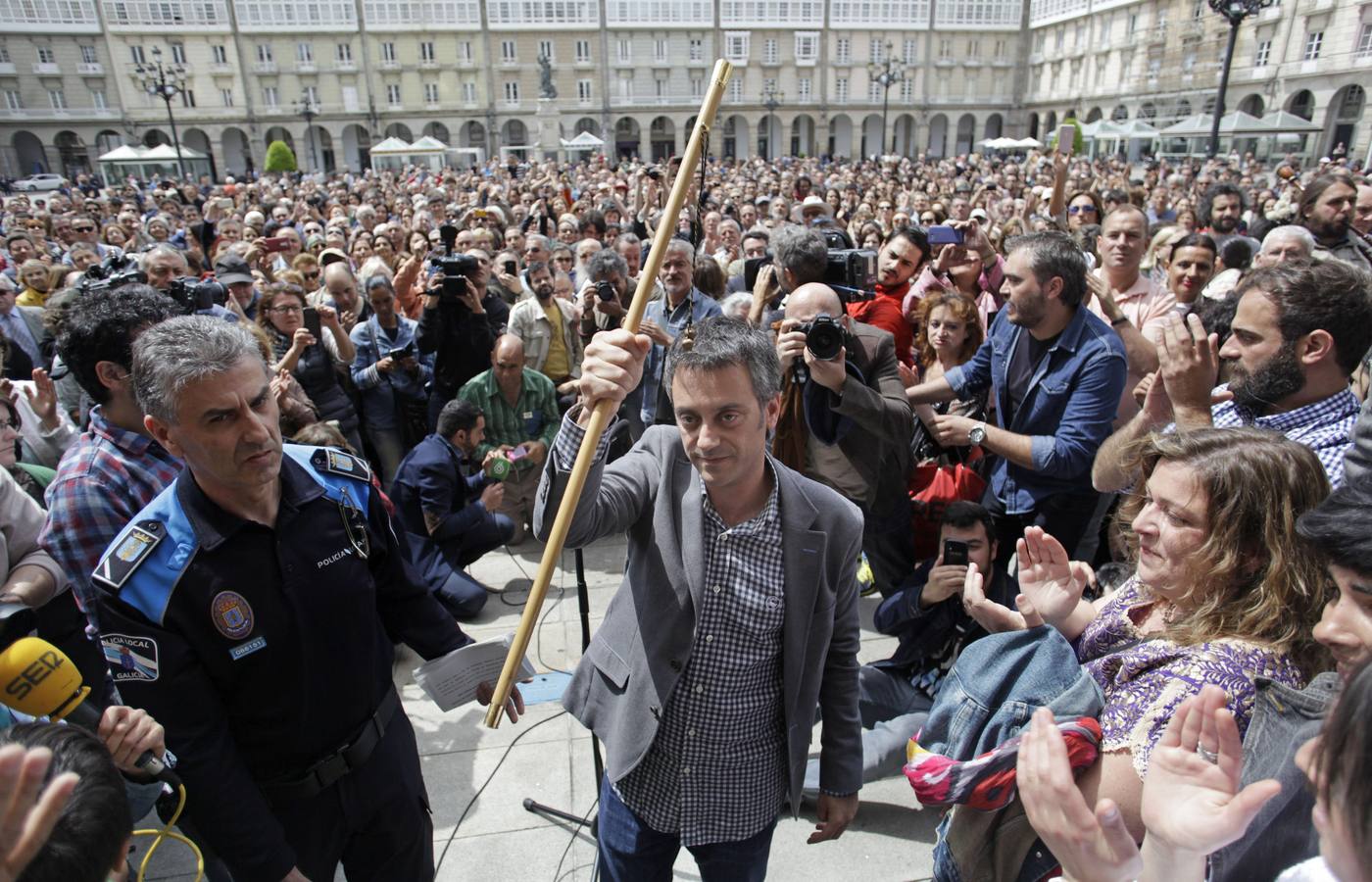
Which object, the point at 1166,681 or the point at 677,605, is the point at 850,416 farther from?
the point at 1166,681

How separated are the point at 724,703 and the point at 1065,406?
83.2 inches

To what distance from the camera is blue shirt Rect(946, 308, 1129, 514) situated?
10.1 ft

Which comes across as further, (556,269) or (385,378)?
(556,269)

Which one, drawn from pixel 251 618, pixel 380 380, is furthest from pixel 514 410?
pixel 251 618

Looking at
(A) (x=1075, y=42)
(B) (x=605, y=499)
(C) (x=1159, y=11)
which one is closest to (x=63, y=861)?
(B) (x=605, y=499)

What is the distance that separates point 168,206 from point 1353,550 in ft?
54.2

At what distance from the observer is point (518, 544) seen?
545 cm

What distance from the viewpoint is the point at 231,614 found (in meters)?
1.76

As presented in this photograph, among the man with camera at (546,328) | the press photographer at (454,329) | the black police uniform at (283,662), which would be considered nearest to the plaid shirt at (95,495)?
the black police uniform at (283,662)

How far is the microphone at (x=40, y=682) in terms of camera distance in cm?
156

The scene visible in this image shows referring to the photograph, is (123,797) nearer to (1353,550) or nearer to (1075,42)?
(1353,550)

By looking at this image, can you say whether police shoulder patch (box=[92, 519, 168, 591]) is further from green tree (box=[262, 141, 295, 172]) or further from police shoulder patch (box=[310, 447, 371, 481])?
green tree (box=[262, 141, 295, 172])

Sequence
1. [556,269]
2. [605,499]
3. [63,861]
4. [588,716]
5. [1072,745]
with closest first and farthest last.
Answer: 1. [63,861]
2. [1072,745]
3. [605,499]
4. [588,716]
5. [556,269]

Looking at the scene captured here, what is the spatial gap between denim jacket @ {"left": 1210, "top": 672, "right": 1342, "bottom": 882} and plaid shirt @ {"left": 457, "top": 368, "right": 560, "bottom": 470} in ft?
14.1
